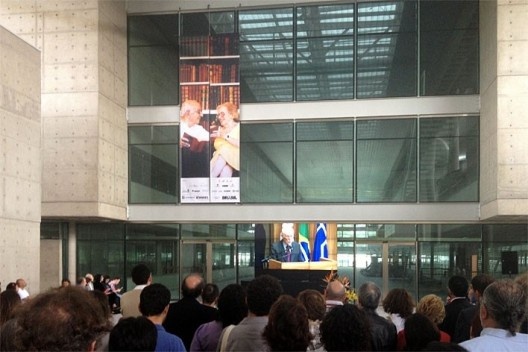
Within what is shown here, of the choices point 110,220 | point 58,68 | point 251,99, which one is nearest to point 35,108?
point 58,68

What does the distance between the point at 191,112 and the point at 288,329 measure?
15.3m

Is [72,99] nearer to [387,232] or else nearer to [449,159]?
[387,232]

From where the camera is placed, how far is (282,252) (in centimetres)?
1742

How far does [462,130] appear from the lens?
54.6 feet

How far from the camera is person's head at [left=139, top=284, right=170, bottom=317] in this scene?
12.4ft

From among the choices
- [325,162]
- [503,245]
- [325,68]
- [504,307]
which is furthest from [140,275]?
[503,245]

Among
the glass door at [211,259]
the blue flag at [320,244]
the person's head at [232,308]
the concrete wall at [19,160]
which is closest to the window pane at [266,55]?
the blue flag at [320,244]

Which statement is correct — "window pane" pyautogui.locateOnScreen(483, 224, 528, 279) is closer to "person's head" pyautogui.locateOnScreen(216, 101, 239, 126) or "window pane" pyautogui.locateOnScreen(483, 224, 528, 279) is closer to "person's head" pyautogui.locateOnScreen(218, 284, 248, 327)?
"person's head" pyautogui.locateOnScreen(216, 101, 239, 126)

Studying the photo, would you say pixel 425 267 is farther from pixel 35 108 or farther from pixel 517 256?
pixel 35 108

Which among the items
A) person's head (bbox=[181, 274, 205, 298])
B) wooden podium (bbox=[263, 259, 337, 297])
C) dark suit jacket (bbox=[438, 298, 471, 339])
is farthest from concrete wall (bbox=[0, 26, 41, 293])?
dark suit jacket (bbox=[438, 298, 471, 339])

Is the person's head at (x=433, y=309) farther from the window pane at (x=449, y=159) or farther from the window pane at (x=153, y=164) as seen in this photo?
the window pane at (x=153, y=164)

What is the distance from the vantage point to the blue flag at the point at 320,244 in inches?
676

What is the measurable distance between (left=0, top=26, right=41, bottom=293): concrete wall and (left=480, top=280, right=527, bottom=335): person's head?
34.6 ft

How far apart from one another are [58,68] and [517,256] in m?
14.6
